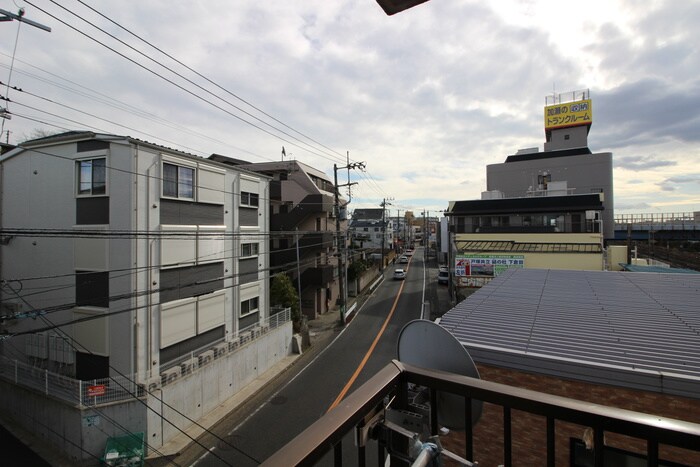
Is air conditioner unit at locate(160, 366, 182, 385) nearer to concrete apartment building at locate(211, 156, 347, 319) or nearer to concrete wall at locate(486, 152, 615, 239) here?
concrete apartment building at locate(211, 156, 347, 319)

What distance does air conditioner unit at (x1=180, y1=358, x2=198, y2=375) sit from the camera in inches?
428

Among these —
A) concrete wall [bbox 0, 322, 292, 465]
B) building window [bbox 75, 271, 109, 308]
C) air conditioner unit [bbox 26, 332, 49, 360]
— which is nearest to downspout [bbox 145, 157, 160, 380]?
building window [bbox 75, 271, 109, 308]

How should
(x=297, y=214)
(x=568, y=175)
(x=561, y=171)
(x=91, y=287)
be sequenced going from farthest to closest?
(x=561, y=171) → (x=568, y=175) → (x=297, y=214) → (x=91, y=287)

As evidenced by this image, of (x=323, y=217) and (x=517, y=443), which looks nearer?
(x=517, y=443)

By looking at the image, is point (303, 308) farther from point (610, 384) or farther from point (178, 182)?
point (610, 384)

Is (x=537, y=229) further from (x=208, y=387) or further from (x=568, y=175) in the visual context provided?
(x=208, y=387)

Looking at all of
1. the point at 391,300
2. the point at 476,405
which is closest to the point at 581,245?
the point at 391,300

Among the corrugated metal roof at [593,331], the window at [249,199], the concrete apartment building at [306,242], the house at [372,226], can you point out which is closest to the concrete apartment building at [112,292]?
the window at [249,199]

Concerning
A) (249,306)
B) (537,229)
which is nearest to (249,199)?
(249,306)

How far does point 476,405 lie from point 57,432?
1245 cm

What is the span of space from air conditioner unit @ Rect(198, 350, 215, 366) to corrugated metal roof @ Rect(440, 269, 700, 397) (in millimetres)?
9109

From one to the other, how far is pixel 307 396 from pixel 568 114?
2098 inches

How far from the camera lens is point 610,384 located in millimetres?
3742

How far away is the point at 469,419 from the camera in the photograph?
5.18ft
